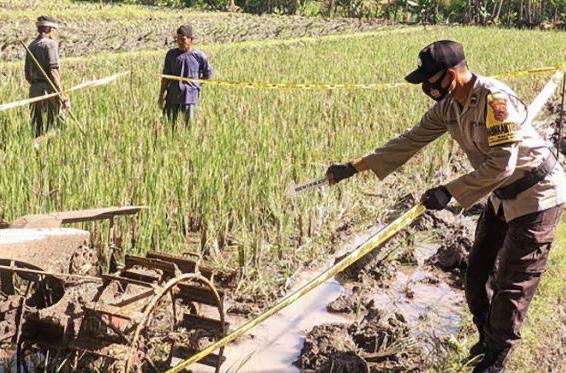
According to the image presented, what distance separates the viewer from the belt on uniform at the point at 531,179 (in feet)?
10.4

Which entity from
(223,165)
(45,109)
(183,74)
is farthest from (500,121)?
(45,109)

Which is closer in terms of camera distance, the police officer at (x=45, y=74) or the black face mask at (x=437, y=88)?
the black face mask at (x=437, y=88)

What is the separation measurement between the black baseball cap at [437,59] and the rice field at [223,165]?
6.33ft

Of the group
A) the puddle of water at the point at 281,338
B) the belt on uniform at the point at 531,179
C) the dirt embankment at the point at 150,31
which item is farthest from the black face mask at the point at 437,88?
the dirt embankment at the point at 150,31

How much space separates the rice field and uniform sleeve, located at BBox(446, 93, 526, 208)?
6.11ft

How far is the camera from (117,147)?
6234 mm

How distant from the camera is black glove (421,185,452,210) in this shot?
3.14 m

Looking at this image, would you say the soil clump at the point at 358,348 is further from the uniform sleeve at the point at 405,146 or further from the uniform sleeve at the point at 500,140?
the uniform sleeve at the point at 500,140

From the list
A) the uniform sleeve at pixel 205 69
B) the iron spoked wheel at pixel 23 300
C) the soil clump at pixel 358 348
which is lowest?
the soil clump at pixel 358 348

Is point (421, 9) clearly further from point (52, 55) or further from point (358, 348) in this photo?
point (358, 348)

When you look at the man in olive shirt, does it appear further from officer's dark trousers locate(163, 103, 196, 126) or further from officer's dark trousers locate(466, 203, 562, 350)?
officer's dark trousers locate(466, 203, 562, 350)

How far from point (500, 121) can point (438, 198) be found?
42cm

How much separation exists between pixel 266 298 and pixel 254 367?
2.38 ft

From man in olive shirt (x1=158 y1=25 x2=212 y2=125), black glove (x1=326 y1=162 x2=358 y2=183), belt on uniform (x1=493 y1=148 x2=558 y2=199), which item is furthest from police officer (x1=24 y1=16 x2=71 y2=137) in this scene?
belt on uniform (x1=493 y1=148 x2=558 y2=199)
